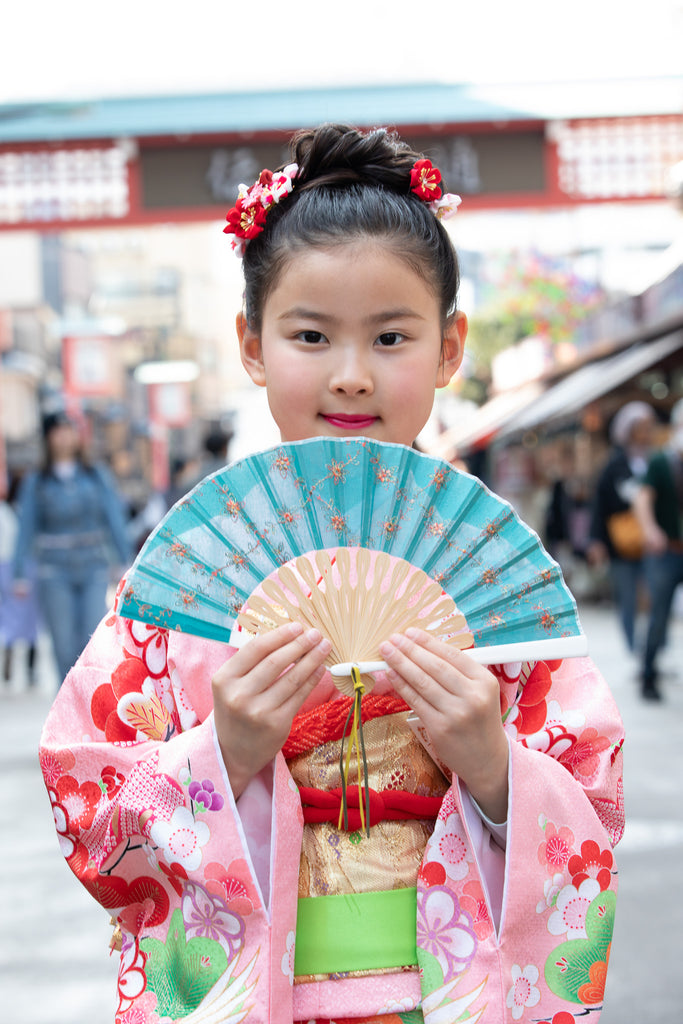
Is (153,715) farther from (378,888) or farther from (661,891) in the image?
(661,891)

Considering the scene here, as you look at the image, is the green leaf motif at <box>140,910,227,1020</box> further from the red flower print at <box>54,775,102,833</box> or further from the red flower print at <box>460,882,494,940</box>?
the red flower print at <box>460,882,494,940</box>

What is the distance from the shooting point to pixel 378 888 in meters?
1.38

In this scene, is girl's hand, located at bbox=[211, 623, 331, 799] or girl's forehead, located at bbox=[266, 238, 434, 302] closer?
girl's hand, located at bbox=[211, 623, 331, 799]

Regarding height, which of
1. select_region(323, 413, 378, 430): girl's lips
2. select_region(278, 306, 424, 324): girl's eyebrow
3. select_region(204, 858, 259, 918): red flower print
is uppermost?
select_region(278, 306, 424, 324): girl's eyebrow

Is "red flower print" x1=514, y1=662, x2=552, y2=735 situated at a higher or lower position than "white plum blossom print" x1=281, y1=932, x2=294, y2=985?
higher

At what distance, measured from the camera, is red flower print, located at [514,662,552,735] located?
1439 millimetres

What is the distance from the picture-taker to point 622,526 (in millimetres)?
7301

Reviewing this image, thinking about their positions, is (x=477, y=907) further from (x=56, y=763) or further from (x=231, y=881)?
(x=56, y=763)

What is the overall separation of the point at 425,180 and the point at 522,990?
3.55ft

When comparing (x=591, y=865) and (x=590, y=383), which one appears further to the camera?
(x=590, y=383)

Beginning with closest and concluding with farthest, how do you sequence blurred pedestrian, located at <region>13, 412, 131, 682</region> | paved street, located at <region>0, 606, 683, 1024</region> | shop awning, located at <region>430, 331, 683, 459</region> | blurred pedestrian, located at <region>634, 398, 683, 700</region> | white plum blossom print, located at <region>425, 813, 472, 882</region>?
white plum blossom print, located at <region>425, 813, 472, 882</region>
paved street, located at <region>0, 606, 683, 1024</region>
blurred pedestrian, located at <region>13, 412, 131, 682</region>
blurred pedestrian, located at <region>634, 398, 683, 700</region>
shop awning, located at <region>430, 331, 683, 459</region>

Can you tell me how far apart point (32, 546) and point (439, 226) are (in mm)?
4981

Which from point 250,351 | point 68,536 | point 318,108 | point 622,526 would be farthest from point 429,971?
point 622,526

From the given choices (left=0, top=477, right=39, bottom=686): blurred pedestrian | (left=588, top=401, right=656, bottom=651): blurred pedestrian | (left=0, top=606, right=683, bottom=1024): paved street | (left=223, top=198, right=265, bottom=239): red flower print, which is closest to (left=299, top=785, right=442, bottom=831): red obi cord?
(left=223, top=198, right=265, bottom=239): red flower print
